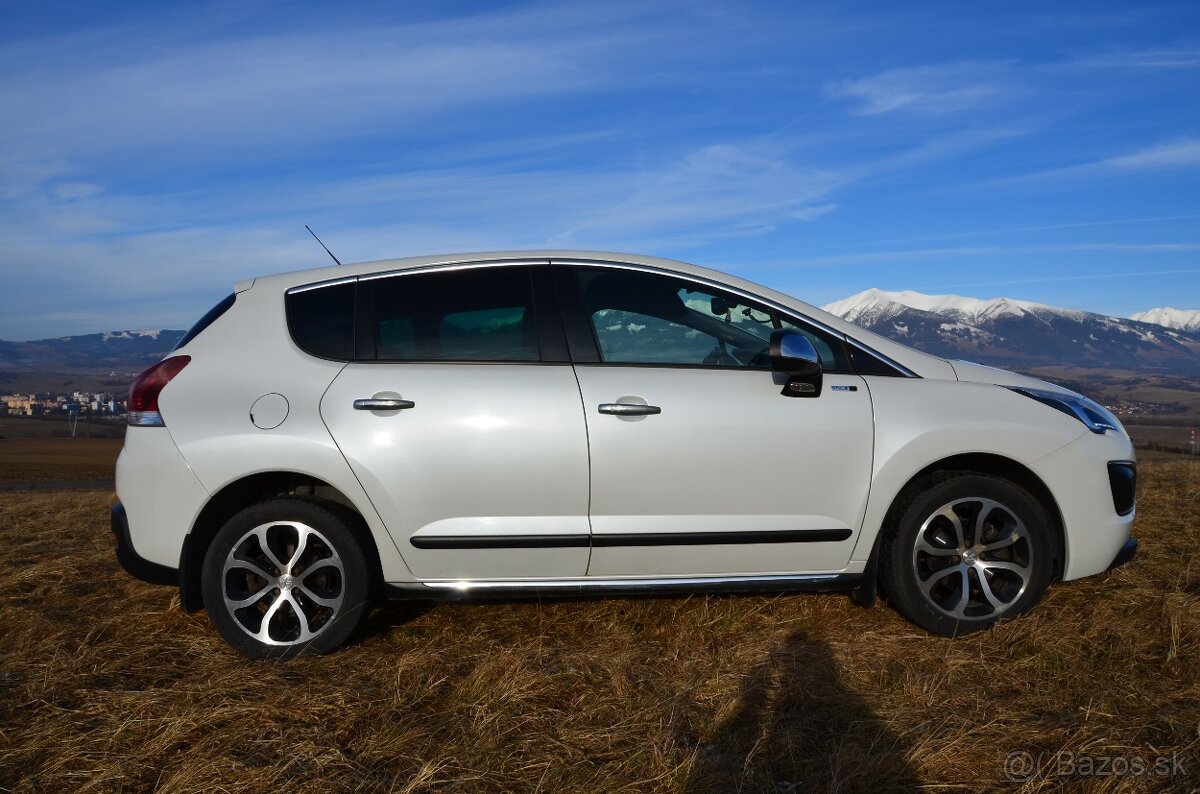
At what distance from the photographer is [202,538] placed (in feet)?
11.7

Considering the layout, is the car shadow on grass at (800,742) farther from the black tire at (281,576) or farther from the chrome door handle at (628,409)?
the black tire at (281,576)

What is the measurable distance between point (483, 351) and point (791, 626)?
1.83m

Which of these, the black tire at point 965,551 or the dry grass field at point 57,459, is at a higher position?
the black tire at point 965,551

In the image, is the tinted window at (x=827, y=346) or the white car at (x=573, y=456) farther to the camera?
the tinted window at (x=827, y=346)

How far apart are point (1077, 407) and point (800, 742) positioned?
7.24ft

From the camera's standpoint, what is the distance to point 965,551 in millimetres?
3742

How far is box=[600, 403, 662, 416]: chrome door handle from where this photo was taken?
3.52 metres

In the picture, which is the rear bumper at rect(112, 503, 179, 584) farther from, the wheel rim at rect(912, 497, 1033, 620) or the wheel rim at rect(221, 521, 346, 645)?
the wheel rim at rect(912, 497, 1033, 620)

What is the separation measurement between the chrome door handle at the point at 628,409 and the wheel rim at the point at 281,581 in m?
1.24

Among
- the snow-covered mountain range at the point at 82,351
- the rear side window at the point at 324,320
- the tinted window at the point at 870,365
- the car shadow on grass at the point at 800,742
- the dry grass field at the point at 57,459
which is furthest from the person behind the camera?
the snow-covered mountain range at the point at 82,351

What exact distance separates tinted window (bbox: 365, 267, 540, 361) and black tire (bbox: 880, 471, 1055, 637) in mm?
1769

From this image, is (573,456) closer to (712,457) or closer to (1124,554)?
(712,457)

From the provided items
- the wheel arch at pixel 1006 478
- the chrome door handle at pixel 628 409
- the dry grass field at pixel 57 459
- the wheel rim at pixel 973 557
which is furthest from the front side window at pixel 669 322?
the dry grass field at pixel 57 459

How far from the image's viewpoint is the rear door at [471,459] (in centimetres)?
349
